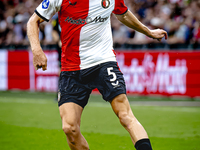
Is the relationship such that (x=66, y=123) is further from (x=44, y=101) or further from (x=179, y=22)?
(x=179, y=22)

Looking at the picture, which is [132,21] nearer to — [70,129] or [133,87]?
[70,129]

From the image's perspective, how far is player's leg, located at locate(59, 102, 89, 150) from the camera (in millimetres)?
3473

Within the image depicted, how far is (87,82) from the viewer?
3645mm

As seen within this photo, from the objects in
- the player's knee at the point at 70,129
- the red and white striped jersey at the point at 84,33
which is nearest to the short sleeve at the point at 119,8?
the red and white striped jersey at the point at 84,33

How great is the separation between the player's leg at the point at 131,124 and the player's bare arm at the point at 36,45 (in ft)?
2.69

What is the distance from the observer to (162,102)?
9695mm

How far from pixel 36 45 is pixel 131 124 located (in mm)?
1200

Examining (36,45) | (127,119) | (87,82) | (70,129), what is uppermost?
(36,45)

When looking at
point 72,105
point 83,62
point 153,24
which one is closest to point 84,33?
point 83,62

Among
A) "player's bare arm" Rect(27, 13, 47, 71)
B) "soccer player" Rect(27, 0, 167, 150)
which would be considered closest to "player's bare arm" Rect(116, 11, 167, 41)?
"soccer player" Rect(27, 0, 167, 150)

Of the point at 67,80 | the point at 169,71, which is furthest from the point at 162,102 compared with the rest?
the point at 67,80

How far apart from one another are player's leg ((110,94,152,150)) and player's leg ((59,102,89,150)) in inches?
16.3

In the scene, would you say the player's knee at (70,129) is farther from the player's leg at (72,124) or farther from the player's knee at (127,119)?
the player's knee at (127,119)

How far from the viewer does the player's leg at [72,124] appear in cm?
347
